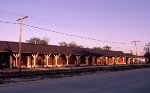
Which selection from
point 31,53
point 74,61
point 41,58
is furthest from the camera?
point 74,61

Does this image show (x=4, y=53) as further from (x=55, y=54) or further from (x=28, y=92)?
(x=28, y=92)

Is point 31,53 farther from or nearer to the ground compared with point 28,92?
farther from the ground

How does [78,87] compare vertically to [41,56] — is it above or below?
below

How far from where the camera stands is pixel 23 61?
45.0 metres

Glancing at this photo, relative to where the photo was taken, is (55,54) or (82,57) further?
(82,57)

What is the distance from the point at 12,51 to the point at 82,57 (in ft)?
72.0

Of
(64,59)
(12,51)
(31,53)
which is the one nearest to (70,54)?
(64,59)

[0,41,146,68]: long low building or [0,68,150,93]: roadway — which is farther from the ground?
[0,41,146,68]: long low building

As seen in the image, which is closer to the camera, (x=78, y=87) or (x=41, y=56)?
(x=78, y=87)

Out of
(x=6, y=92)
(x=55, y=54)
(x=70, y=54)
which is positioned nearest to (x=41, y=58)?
(x=55, y=54)

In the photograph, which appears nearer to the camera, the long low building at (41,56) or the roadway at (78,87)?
the roadway at (78,87)

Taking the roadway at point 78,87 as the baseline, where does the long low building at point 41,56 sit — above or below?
above

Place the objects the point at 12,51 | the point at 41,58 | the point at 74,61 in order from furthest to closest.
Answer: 1. the point at 74,61
2. the point at 41,58
3. the point at 12,51

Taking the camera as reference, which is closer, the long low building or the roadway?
the roadway
